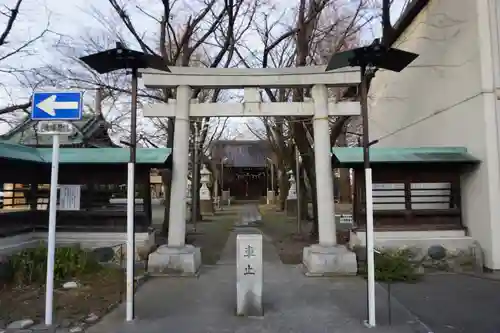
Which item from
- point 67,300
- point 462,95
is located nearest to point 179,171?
point 67,300

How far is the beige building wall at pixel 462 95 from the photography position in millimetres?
10344

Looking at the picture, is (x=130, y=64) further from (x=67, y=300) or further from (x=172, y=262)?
(x=172, y=262)

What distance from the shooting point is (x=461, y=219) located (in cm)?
1127

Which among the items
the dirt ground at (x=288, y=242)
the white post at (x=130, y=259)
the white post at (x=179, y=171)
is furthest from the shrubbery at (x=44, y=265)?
the dirt ground at (x=288, y=242)

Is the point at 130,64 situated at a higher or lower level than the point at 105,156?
higher

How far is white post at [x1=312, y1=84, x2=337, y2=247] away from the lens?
987 centimetres

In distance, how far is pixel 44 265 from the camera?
893cm

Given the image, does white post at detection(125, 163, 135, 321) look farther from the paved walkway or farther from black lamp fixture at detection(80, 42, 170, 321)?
the paved walkway

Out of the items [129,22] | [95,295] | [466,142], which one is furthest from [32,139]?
[466,142]

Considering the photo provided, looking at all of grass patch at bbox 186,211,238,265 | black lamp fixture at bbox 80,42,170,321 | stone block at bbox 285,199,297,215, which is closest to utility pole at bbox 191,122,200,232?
grass patch at bbox 186,211,238,265

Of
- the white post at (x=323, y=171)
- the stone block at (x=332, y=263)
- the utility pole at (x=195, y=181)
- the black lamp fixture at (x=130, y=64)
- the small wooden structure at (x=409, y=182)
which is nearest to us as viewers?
the black lamp fixture at (x=130, y=64)

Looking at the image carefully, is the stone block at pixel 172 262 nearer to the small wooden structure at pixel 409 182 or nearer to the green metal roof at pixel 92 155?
A: the green metal roof at pixel 92 155

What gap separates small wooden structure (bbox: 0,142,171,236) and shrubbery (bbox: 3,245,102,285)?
42.0 inches

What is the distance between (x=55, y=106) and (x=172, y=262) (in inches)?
192
